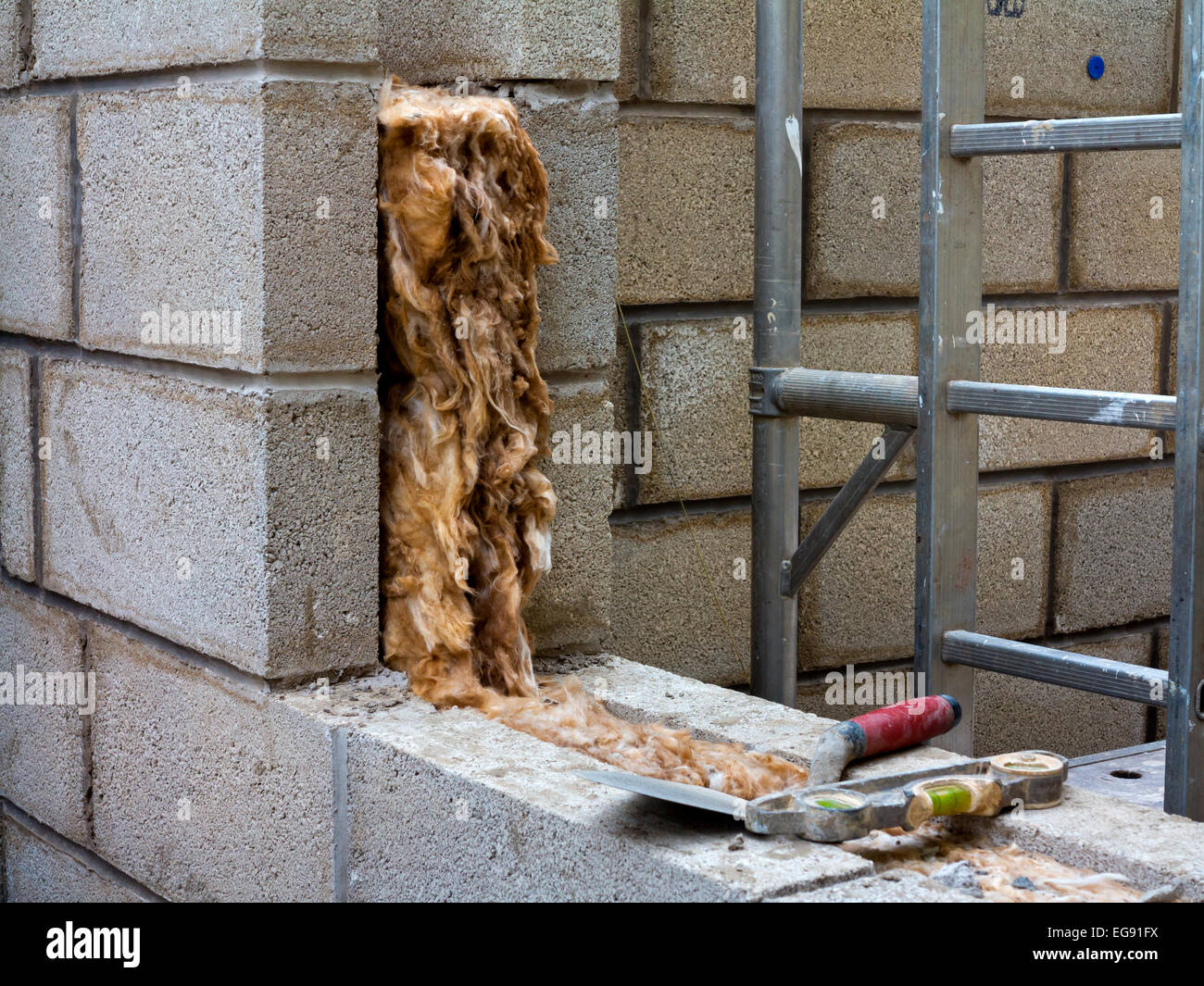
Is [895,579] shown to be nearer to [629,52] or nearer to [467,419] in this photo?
[629,52]

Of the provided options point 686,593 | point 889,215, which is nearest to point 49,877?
point 686,593

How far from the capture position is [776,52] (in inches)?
150

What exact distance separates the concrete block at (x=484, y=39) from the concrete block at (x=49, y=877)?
6.21 ft

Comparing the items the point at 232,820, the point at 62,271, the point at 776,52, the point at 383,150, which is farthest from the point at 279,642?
the point at 776,52

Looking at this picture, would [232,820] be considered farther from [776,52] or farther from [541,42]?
[776,52]

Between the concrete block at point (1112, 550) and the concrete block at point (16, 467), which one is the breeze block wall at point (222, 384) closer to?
the concrete block at point (16, 467)

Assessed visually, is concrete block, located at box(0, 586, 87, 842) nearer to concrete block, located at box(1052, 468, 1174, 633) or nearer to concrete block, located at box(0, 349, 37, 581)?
concrete block, located at box(0, 349, 37, 581)

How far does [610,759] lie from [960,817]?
0.62 metres

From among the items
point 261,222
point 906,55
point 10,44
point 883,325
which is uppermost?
point 906,55

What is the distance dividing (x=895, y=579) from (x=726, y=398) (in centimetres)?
84

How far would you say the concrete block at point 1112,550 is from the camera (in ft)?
16.6

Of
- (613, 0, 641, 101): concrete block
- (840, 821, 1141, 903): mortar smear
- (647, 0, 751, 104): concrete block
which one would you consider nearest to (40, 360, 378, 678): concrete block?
(840, 821, 1141, 903): mortar smear

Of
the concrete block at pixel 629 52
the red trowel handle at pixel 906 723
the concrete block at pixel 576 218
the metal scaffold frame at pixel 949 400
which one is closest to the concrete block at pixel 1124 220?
the metal scaffold frame at pixel 949 400

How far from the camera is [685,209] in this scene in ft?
13.6
